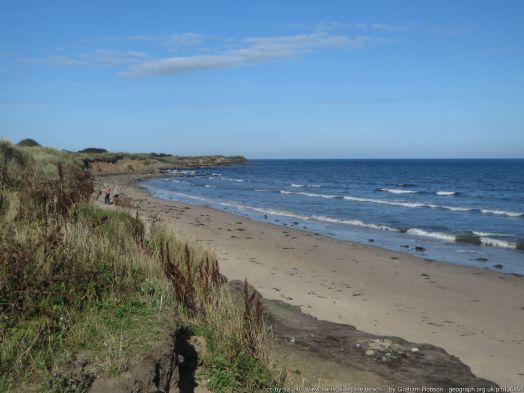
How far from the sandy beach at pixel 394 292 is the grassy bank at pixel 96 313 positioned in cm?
354

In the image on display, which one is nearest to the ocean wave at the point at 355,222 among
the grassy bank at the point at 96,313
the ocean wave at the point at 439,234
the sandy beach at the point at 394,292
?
the ocean wave at the point at 439,234

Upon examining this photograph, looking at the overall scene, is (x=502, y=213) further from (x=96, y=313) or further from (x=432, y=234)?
(x=96, y=313)

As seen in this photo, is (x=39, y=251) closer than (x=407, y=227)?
Yes

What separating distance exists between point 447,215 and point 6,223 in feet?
84.5

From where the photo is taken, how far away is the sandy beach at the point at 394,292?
7.95 meters

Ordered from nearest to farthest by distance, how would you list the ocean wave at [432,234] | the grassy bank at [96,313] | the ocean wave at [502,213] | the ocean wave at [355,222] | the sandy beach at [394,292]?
the grassy bank at [96,313]
the sandy beach at [394,292]
the ocean wave at [432,234]
the ocean wave at [355,222]
the ocean wave at [502,213]

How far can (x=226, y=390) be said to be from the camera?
4652mm

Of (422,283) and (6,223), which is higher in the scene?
(6,223)

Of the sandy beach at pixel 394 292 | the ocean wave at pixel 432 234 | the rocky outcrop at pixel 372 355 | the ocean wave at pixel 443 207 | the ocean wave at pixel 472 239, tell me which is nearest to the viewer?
the rocky outcrop at pixel 372 355

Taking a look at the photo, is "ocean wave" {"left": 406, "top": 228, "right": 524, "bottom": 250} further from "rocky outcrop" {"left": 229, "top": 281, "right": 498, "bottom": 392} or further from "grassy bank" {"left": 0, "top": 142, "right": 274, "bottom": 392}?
"grassy bank" {"left": 0, "top": 142, "right": 274, "bottom": 392}

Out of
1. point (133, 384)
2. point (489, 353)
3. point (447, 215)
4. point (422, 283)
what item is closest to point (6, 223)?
point (133, 384)

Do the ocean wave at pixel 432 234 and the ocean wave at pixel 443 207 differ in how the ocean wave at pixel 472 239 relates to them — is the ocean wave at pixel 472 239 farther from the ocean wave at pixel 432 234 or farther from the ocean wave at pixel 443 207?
the ocean wave at pixel 443 207

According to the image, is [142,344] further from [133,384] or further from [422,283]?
[422,283]

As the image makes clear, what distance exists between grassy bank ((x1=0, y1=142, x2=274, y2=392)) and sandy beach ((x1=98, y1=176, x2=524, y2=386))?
3.54 meters
